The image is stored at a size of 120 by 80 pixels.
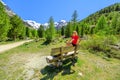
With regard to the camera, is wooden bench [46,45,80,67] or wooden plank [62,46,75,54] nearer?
wooden bench [46,45,80,67]

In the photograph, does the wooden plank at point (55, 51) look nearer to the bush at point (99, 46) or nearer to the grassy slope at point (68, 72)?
the grassy slope at point (68, 72)

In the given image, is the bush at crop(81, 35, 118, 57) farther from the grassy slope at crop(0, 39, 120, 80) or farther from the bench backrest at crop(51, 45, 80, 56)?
the bench backrest at crop(51, 45, 80, 56)

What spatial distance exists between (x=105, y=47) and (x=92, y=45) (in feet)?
4.80

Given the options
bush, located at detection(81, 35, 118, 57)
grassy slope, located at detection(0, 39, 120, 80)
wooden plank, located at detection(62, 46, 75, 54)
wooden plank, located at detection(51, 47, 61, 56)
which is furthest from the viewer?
bush, located at detection(81, 35, 118, 57)

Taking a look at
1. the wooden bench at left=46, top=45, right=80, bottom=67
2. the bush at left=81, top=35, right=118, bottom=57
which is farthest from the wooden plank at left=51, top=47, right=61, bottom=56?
the bush at left=81, top=35, right=118, bottom=57

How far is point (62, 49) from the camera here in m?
11.7

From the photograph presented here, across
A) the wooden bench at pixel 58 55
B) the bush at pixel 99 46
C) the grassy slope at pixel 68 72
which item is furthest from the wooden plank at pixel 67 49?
the bush at pixel 99 46

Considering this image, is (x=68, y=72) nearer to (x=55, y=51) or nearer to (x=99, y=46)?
(x=55, y=51)

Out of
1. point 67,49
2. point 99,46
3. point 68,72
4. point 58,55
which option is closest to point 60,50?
point 58,55

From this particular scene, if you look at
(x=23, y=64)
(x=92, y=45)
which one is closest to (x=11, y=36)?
(x=92, y=45)

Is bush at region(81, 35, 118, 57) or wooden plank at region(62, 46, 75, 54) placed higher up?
wooden plank at region(62, 46, 75, 54)

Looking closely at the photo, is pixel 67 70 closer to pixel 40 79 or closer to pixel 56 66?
pixel 56 66

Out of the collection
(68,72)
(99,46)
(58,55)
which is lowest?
(68,72)

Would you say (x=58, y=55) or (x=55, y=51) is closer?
(x=55, y=51)
